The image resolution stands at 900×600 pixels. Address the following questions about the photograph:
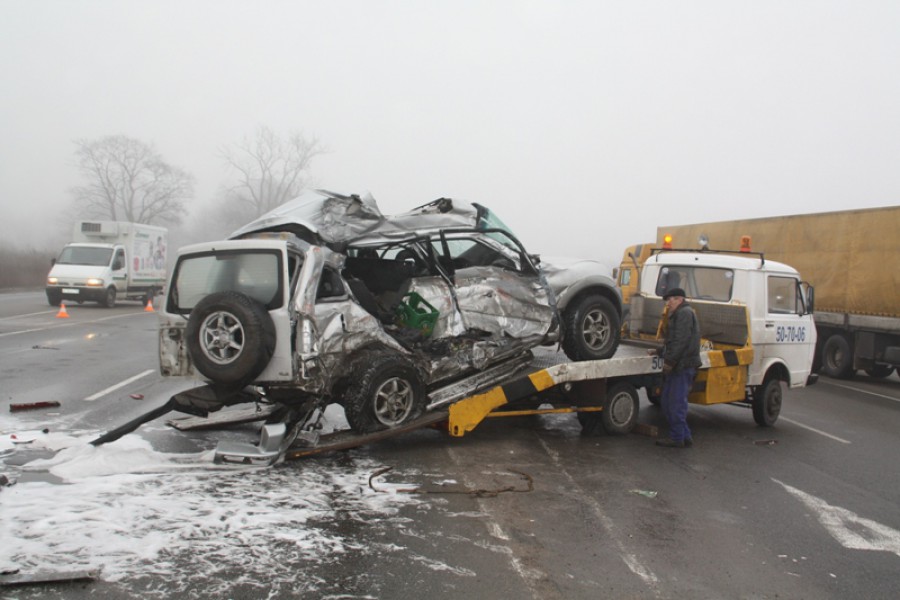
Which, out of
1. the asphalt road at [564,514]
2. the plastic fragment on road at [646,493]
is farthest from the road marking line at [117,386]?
the plastic fragment on road at [646,493]

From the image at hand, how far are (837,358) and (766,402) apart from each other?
25.6 ft

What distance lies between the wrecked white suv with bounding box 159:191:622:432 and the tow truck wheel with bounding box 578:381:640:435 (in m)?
0.52

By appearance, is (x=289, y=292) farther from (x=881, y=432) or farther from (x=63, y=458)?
(x=881, y=432)

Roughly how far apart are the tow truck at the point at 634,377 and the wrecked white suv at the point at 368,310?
0.41ft

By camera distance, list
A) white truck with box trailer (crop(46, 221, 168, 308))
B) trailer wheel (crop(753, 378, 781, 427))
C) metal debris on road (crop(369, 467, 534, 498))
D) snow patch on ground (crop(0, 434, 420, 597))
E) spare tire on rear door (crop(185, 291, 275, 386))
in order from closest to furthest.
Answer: snow patch on ground (crop(0, 434, 420, 597))
metal debris on road (crop(369, 467, 534, 498))
spare tire on rear door (crop(185, 291, 275, 386))
trailer wheel (crop(753, 378, 781, 427))
white truck with box trailer (crop(46, 221, 168, 308))

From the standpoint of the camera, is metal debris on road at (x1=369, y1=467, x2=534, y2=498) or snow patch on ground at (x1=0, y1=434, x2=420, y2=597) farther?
metal debris on road at (x1=369, y1=467, x2=534, y2=498)

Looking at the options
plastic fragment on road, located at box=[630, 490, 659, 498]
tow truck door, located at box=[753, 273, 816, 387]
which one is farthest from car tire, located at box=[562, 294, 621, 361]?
plastic fragment on road, located at box=[630, 490, 659, 498]

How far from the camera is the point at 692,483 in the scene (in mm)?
6324

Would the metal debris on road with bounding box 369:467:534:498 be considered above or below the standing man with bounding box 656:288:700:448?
below

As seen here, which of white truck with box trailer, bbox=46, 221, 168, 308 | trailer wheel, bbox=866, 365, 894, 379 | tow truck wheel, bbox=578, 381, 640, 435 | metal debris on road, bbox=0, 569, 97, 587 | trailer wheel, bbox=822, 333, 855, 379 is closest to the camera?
metal debris on road, bbox=0, 569, 97, 587

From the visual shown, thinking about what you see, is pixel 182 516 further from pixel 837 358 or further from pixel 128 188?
pixel 128 188

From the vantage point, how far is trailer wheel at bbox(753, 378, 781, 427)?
9.06 meters

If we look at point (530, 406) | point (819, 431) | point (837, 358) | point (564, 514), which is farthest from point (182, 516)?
point (837, 358)

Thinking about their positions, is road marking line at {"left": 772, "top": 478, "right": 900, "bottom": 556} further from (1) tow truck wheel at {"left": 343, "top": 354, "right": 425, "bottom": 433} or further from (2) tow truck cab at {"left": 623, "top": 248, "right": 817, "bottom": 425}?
(1) tow truck wheel at {"left": 343, "top": 354, "right": 425, "bottom": 433}
